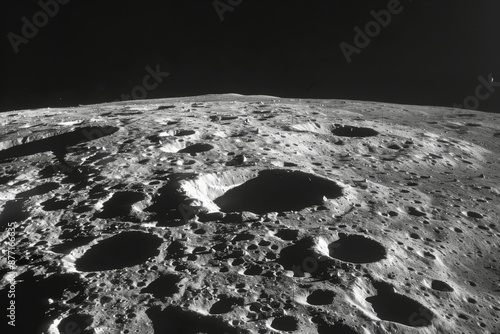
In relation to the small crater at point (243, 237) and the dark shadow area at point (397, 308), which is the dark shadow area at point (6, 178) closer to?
the small crater at point (243, 237)

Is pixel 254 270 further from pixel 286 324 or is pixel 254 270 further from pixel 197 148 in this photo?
pixel 197 148

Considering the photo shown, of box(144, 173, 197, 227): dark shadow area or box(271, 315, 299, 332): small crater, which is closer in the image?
box(271, 315, 299, 332): small crater

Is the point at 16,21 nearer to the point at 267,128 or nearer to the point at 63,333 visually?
the point at 267,128

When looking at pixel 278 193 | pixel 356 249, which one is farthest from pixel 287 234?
pixel 278 193

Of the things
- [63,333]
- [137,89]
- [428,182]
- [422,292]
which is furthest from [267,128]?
[137,89]

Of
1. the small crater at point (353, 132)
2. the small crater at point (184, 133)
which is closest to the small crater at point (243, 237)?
the small crater at point (184, 133)

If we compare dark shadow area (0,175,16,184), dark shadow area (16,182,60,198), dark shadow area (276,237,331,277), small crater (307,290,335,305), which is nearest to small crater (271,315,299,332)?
small crater (307,290,335,305)

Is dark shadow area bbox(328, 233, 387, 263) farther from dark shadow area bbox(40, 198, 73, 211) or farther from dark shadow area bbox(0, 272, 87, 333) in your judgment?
dark shadow area bbox(40, 198, 73, 211)
